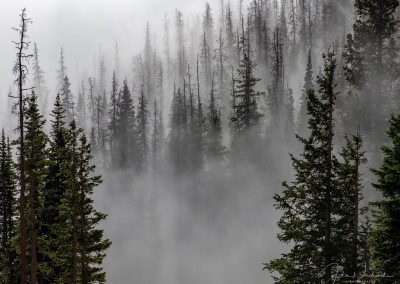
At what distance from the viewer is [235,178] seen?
68625mm

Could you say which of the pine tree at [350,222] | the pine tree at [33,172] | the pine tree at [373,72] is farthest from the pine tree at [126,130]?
the pine tree at [350,222]

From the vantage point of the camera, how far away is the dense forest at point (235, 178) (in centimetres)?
1827

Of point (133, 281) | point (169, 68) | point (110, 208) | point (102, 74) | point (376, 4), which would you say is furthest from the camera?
point (102, 74)

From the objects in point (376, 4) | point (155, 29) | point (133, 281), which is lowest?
point (133, 281)

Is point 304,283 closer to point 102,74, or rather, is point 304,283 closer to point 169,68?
point 169,68

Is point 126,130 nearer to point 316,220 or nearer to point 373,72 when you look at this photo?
point 373,72

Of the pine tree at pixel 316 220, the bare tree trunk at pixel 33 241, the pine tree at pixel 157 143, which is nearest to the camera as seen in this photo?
the pine tree at pixel 316 220

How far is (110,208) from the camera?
7681cm

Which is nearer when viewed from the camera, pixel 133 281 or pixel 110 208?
pixel 133 281

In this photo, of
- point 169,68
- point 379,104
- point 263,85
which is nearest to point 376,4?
point 379,104

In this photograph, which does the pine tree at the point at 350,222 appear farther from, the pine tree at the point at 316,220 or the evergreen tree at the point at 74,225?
the evergreen tree at the point at 74,225

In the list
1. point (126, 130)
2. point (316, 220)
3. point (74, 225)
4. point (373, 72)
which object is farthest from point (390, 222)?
point (126, 130)

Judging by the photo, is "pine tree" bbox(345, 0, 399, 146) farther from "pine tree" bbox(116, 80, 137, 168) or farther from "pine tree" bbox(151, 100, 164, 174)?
"pine tree" bbox(116, 80, 137, 168)

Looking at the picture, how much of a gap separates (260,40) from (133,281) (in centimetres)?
7710
